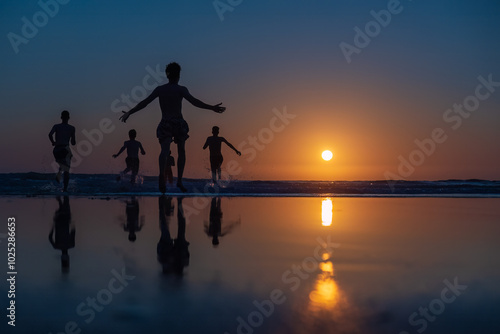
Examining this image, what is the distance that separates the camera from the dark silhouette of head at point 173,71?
10492 millimetres

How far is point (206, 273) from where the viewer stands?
3150 mm

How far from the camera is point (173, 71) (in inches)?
415

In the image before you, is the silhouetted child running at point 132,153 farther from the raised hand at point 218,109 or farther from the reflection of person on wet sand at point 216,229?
the reflection of person on wet sand at point 216,229

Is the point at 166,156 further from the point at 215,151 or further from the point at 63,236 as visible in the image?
the point at 215,151

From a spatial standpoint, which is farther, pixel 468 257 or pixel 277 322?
pixel 468 257

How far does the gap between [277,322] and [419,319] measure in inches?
24.7

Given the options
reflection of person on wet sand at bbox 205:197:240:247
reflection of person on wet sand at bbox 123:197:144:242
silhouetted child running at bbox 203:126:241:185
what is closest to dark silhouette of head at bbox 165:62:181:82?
reflection of person on wet sand at bbox 123:197:144:242

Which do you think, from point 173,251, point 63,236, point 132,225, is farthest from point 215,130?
point 173,251


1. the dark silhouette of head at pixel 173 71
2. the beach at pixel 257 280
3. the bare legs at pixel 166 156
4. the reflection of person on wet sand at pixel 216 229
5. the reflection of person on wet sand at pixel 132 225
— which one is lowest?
the beach at pixel 257 280

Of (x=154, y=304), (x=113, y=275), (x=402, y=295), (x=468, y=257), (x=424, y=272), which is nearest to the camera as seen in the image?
(x=154, y=304)

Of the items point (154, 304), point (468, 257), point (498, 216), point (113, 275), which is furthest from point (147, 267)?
point (498, 216)

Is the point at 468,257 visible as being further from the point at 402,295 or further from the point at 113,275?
the point at 113,275

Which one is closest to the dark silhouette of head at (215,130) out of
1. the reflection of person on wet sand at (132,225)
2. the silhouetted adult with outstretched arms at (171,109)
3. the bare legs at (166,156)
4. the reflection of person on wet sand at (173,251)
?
the bare legs at (166,156)

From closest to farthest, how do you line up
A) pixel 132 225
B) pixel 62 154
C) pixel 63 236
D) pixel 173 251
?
pixel 173 251 → pixel 63 236 → pixel 132 225 → pixel 62 154
